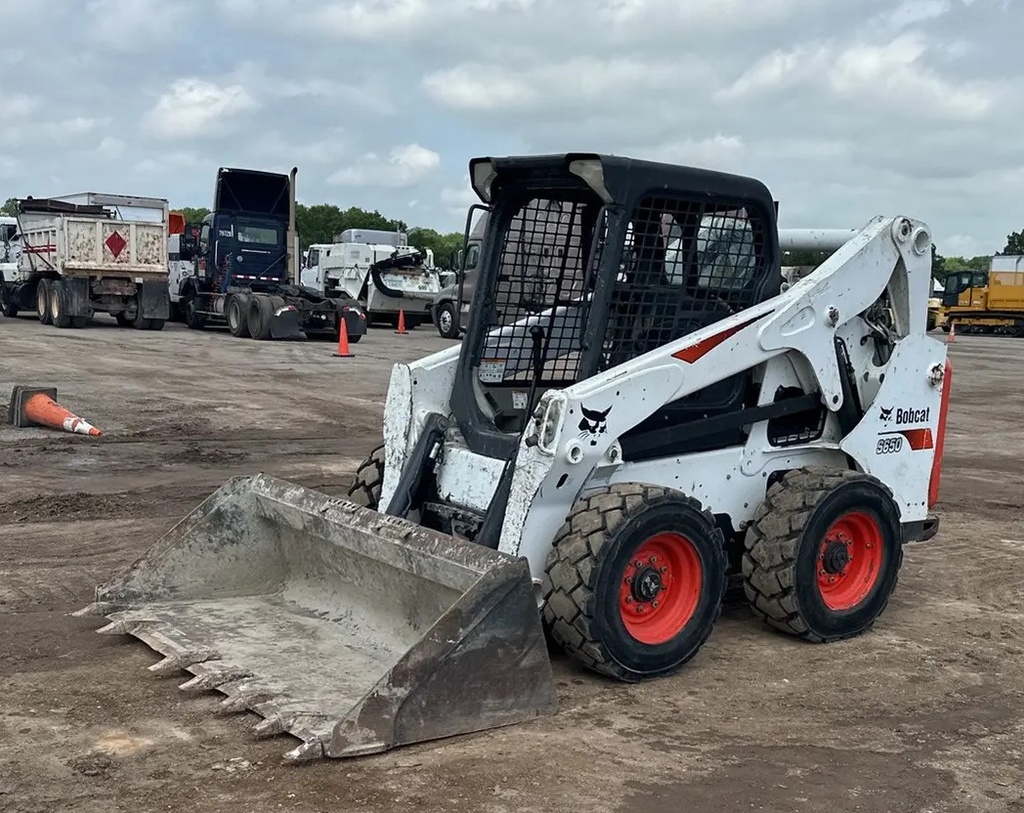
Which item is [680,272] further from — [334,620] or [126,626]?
[126,626]

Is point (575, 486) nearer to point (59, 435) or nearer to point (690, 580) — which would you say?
point (690, 580)

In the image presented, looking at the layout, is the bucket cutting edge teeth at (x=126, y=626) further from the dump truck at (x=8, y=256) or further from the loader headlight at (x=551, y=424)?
the dump truck at (x=8, y=256)

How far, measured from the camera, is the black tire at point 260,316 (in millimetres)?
24000

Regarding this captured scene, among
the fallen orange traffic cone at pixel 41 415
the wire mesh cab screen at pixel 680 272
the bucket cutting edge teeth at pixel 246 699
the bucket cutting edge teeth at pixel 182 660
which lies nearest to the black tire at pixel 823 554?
the wire mesh cab screen at pixel 680 272

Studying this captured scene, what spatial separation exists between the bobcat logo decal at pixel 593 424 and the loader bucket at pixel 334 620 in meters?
0.67

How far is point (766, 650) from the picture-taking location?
530 centimetres

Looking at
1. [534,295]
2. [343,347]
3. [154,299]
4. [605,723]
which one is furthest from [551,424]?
[154,299]

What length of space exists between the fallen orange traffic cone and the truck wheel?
52.5 feet

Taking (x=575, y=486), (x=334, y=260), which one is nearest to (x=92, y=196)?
(x=334, y=260)

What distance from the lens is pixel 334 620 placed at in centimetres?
518

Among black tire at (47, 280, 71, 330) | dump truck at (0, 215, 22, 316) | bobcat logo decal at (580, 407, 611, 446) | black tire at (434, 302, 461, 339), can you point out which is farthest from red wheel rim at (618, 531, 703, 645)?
dump truck at (0, 215, 22, 316)

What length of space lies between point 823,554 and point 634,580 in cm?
114

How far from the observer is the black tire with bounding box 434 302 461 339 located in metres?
27.2

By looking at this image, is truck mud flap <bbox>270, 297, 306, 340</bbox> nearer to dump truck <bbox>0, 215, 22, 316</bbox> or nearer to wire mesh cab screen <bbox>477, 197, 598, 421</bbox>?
dump truck <bbox>0, 215, 22, 316</bbox>
